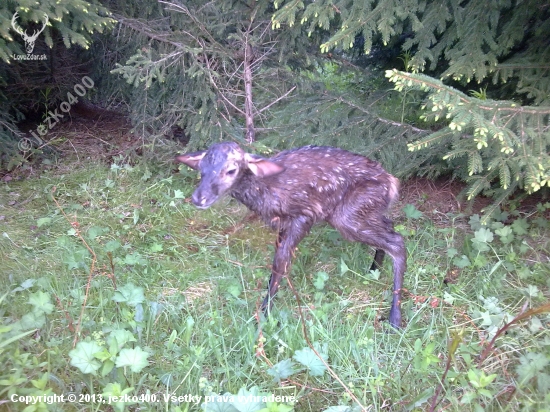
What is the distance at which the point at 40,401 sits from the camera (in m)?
2.43

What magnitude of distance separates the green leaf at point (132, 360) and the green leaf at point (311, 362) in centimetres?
93

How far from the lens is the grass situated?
9.21ft

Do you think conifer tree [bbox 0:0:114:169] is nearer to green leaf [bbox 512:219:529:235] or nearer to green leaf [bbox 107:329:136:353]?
green leaf [bbox 107:329:136:353]

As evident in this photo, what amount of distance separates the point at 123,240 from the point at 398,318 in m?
2.76

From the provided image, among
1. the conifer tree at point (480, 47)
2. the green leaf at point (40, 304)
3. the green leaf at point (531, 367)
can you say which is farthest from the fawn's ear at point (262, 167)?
the green leaf at point (531, 367)

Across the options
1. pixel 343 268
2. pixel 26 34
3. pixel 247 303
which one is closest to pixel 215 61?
pixel 26 34

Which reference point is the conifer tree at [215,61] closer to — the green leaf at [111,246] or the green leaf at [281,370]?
the green leaf at [111,246]

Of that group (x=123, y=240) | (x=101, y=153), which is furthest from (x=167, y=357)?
(x=101, y=153)

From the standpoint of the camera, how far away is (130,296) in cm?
341

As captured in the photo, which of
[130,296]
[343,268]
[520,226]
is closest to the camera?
[130,296]

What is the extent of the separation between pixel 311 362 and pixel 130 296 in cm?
140

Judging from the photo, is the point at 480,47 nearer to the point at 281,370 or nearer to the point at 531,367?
the point at 531,367

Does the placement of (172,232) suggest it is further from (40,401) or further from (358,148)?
(40,401)

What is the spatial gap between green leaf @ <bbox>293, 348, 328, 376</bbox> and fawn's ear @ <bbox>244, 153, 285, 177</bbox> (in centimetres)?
135
